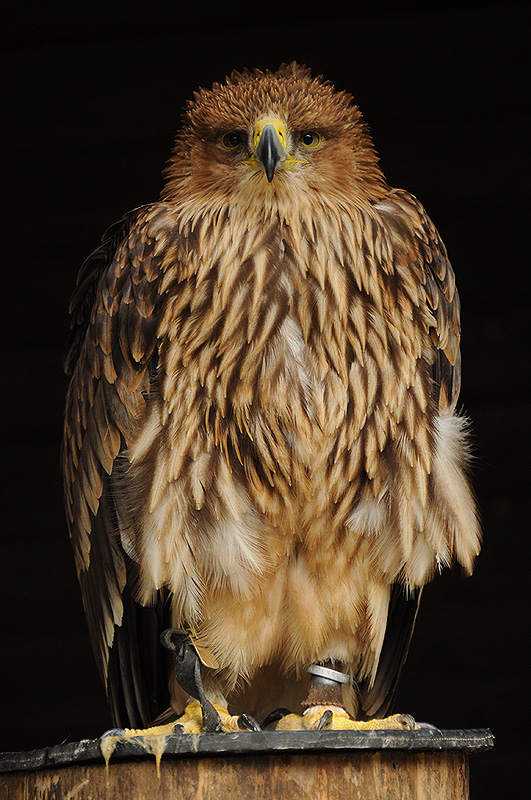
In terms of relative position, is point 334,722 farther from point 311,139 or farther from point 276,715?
point 311,139

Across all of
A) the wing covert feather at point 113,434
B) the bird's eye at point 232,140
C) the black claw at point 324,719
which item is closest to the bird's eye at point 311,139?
the bird's eye at point 232,140

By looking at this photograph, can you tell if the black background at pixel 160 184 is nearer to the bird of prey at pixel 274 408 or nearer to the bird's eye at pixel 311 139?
the bird of prey at pixel 274 408

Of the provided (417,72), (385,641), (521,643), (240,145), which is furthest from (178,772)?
(417,72)

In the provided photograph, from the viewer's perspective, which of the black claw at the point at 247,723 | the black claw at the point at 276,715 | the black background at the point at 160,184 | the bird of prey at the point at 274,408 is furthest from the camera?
the black background at the point at 160,184

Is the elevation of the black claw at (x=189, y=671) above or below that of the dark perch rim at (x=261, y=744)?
above

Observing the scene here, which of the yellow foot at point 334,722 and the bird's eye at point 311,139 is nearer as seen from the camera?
the yellow foot at point 334,722

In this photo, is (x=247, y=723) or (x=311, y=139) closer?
(x=247, y=723)

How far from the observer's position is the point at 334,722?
2621 millimetres

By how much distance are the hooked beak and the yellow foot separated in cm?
126

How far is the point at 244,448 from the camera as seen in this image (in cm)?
263

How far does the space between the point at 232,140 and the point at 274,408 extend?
678 millimetres

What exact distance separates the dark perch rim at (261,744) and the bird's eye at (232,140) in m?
1.39

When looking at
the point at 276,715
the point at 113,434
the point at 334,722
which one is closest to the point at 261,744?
the point at 334,722

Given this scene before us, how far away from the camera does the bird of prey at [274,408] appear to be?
103 inches
